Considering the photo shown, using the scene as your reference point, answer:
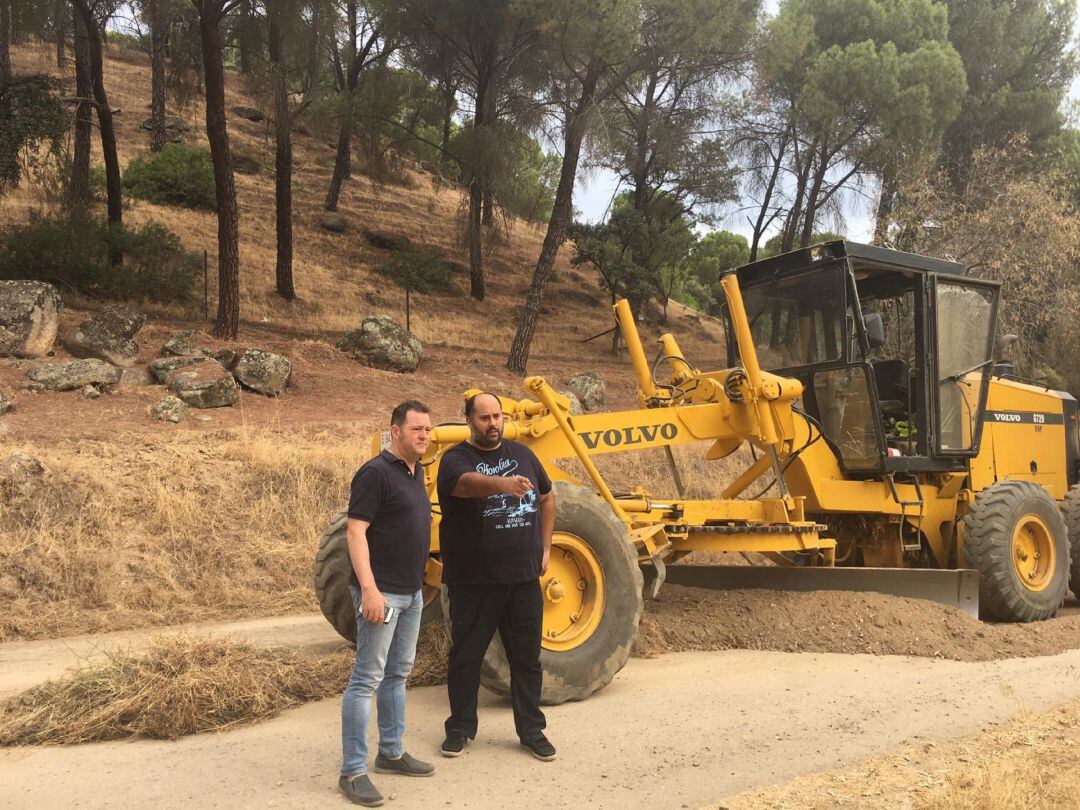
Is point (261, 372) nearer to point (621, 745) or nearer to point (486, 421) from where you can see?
point (486, 421)

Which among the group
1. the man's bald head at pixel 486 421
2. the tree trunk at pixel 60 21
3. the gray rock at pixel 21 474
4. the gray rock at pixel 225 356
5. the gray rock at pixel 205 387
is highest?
the tree trunk at pixel 60 21

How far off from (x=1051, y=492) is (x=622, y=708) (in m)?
5.84

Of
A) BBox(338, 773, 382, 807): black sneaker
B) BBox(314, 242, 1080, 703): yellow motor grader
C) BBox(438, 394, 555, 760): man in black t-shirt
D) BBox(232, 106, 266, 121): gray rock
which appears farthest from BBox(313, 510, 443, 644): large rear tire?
BBox(232, 106, 266, 121): gray rock

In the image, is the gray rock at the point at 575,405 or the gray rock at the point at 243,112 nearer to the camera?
the gray rock at the point at 575,405

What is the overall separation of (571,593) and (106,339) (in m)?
10.7

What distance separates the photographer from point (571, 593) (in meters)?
5.38

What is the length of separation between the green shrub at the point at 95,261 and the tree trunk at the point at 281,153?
208cm

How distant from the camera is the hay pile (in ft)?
14.8

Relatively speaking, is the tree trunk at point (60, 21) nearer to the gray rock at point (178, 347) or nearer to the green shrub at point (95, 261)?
the green shrub at point (95, 261)

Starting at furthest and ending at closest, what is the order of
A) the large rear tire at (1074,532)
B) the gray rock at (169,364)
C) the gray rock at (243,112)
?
1. the gray rock at (243,112)
2. the gray rock at (169,364)
3. the large rear tire at (1074,532)

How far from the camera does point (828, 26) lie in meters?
24.9

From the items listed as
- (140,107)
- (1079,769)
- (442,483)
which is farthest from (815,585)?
(140,107)

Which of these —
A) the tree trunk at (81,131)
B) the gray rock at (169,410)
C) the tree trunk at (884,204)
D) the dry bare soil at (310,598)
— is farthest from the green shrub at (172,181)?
the tree trunk at (884,204)

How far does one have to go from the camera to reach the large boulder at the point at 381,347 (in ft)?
55.5
